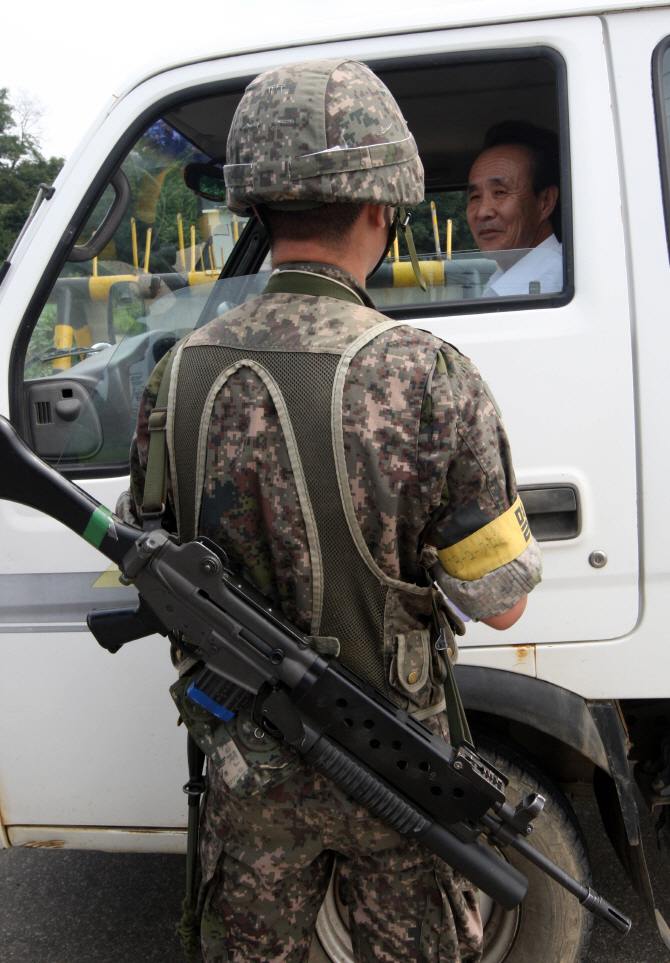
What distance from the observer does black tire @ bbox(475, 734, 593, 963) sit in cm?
171

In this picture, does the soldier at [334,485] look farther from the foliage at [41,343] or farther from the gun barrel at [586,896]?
the foliage at [41,343]

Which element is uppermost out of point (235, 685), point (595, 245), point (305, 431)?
point (595, 245)

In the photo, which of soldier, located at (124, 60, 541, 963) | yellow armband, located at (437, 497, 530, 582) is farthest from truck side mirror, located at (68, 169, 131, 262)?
yellow armband, located at (437, 497, 530, 582)

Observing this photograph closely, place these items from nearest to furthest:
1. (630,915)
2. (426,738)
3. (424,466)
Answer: (424,466), (426,738), (630,915)

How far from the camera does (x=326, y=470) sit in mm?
1127

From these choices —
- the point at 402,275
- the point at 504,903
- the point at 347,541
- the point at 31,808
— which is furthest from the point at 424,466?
the point at 31,808

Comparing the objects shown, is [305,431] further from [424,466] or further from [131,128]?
[131,128]

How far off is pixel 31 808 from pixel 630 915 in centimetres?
177

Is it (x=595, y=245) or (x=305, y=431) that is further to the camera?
(x=595, y=245)

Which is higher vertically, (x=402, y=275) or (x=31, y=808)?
(x=402, y=275)

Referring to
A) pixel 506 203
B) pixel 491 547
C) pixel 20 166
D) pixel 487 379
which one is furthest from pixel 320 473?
pixel 20 166

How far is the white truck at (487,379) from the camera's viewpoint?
1589 mm

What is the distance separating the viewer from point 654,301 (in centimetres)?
157

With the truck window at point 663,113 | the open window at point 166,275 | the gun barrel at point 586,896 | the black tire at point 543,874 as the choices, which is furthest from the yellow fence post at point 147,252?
the gun barrel at point 586,896
